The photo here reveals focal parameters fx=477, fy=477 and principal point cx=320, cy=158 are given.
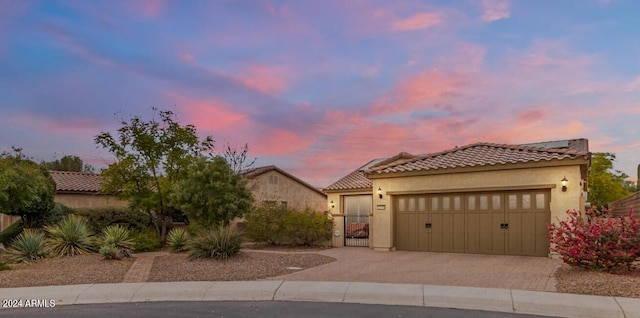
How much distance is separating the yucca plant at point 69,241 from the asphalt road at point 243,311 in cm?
677

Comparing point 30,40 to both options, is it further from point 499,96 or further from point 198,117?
point 499,96

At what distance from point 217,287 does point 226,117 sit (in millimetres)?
11050

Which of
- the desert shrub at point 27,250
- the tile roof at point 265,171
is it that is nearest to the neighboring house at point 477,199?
the tile roof at point 265,171

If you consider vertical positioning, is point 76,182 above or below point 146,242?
above

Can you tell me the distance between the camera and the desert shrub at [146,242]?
1802 centimetres

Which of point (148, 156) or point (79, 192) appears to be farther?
point (79, 192)

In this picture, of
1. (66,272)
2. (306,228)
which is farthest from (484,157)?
(66,272)

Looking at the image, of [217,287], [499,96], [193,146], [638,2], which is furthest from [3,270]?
[638,2]

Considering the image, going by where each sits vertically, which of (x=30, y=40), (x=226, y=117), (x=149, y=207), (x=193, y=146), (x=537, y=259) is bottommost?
(x=537, y=259)

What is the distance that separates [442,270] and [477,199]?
16.3 ft

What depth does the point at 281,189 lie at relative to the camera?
108ft

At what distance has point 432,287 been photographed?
9.94 meters

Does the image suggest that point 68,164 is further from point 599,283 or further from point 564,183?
point 599,283

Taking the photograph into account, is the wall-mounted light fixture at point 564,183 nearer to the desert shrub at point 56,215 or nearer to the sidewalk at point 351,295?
the sidewalk at point 351,295
